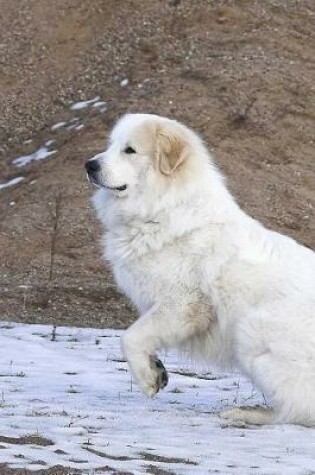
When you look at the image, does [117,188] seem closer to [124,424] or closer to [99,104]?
[124,424]

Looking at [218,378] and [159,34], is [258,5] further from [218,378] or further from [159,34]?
[218,378]

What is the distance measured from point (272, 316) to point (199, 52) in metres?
14.9

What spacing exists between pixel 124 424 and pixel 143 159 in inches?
72.7

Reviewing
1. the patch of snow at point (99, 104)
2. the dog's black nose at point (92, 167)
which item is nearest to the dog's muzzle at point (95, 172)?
the dog's black nose at point (92, 167)

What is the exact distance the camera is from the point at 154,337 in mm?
7164

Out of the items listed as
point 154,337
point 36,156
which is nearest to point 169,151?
point 154,337

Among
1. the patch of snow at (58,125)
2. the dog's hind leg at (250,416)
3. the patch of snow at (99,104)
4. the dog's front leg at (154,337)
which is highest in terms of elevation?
the dog's front leg at (154,337)

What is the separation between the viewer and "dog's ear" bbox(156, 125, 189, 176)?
7.46 m

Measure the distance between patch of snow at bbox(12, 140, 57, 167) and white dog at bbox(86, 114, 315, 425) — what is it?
478 inches

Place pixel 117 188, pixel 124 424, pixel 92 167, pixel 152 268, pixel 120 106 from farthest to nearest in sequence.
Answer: pixel 120 106 < pixel 117 188 < pixel 92 167 < pixel 152 268 < pixel 124 424

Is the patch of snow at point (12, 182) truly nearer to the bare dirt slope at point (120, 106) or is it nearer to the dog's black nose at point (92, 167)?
the bare dirt slope at point (120, 106)

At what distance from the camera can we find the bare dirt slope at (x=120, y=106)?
52.3 feet

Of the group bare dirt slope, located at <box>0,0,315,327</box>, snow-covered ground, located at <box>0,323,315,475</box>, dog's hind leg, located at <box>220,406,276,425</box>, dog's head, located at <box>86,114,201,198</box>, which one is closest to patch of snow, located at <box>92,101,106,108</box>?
bare dirt slope, located at <box>0,0,315,327</box>

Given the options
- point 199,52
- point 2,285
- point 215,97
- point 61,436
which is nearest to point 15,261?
point 2,285
